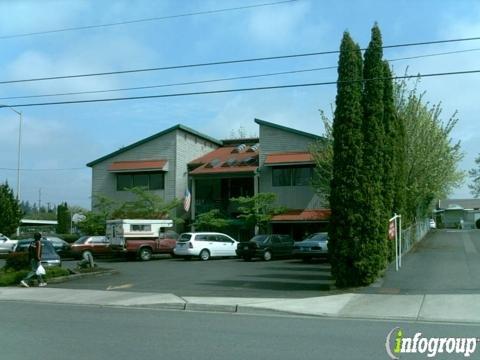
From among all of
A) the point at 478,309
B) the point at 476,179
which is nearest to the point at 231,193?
the point at 478,309

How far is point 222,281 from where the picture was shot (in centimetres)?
2092

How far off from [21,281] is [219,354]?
45.3 ft

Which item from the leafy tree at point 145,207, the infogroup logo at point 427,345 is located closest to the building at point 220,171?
the leafy tree at point 145,207

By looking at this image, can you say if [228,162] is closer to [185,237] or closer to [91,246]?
[185,237]

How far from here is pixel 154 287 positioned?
64.1 feet

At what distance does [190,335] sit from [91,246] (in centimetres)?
2723

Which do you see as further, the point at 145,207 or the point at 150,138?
the point at 150,138

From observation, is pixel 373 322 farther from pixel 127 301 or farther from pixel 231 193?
pixel 231 193

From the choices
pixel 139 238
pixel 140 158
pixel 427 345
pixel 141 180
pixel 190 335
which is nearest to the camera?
pixel 427 345

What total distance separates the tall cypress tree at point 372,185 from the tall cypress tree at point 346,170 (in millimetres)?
232

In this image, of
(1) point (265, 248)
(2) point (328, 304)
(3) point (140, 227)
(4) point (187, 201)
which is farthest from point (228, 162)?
(2) point (328, 304)

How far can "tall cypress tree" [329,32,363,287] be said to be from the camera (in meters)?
17.4

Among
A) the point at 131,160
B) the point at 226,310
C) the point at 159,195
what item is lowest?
the point at 226,310

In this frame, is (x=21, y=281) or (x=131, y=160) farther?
(x=131, y=160)
